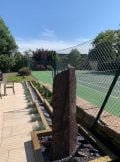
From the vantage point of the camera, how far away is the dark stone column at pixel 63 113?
4.28 metres

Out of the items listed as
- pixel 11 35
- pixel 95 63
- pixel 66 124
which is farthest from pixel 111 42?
pixel 11 35

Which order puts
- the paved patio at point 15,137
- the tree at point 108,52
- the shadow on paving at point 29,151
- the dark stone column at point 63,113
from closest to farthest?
the dark stone column at point 63,113, the tree at point 108,52, the shadow on paving at point 29,151, the paved patio at point 15,137

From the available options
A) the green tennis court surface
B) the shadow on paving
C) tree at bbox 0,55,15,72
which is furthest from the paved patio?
tree at bbox 0,55,15,72

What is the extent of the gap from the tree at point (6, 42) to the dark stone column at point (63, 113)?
51.5 meters

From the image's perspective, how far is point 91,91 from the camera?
530 inches

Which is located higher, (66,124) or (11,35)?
(11,35)

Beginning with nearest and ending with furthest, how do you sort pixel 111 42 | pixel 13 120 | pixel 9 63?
1. pixel 111 42
2. pixel 13 120
3. pixel 9 63

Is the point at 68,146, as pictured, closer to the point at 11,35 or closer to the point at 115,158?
the point at 115,158

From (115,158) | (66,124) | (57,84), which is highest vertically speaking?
(57,84)

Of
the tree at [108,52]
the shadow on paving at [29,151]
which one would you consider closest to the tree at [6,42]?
the shadow on paving at [29,151]

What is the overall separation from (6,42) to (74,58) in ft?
164

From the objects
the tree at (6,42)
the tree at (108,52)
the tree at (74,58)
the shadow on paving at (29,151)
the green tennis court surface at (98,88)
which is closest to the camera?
the tree at (108,52)

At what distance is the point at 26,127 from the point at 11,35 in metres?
54.1

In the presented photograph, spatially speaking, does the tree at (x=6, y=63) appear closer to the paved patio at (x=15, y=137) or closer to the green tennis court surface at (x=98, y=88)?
the green tennis court surface at (x=98, y=88)
